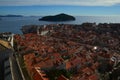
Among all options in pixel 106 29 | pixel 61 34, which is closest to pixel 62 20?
pixel 106 29

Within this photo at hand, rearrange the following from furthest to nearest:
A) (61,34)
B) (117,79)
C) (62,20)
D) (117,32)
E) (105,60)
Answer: (62,20), (117,32), (61,34), (105,60), (117,79)

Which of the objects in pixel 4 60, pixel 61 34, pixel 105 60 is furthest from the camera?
pixel 61 34

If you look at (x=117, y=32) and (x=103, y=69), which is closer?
(x=103, y=69)

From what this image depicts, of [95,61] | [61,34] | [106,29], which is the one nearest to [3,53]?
[95,61]

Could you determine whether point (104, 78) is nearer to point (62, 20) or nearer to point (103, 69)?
point (103, 69)

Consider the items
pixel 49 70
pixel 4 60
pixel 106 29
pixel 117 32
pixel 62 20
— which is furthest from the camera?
pixel 62 20

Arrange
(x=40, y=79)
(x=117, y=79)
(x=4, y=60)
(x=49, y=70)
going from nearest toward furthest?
(x=4, y=60) → (x=40, y=79) → (x=49, y=70) → (x=117, y=79)

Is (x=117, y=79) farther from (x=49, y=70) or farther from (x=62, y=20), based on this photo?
(x=62, y=20)

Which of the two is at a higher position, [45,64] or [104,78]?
[45,64]

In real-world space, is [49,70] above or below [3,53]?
below
